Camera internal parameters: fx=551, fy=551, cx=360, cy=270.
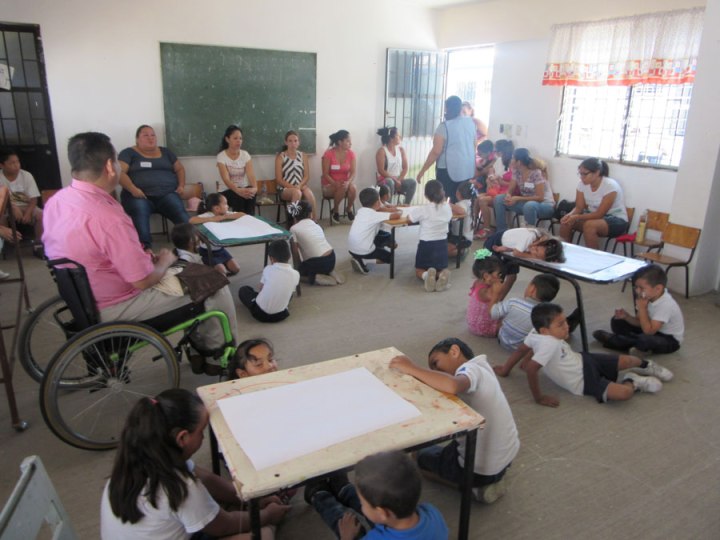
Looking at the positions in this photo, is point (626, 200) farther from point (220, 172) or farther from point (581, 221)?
point (220, 172)

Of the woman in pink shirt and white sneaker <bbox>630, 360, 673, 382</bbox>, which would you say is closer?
white sneaker <bbox>630, 360, 673, 382</bbox>

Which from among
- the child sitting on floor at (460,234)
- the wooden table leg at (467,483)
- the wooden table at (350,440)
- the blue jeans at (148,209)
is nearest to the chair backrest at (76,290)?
the wooden table at (350,440)

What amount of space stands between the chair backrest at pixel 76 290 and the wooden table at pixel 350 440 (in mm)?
902

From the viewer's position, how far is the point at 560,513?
2.06 metres

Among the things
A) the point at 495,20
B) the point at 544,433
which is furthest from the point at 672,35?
the point at 544,433

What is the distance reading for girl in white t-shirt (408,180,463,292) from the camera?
4.48 m

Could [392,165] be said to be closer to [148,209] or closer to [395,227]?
[395,227]

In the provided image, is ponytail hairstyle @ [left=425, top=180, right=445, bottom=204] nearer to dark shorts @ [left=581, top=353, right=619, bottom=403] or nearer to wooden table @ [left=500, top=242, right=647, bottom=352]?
wooden table @ [left=500, top=242, right=647, bottom=352]

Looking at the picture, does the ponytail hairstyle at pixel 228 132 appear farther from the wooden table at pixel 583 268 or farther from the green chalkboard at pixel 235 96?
the wooden table at pixel 583 268

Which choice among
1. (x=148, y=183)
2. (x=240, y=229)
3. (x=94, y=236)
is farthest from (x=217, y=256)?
(x=94, y=236)

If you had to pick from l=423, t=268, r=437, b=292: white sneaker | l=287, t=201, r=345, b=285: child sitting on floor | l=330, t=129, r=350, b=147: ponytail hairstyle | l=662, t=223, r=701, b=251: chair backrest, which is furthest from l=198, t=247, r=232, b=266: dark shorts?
l=662, t=223, r=701, b=251: chair backrest

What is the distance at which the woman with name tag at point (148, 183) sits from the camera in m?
5.33

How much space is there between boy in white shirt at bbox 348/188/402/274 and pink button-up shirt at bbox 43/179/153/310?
97.4 inches

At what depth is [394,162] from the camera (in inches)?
276
